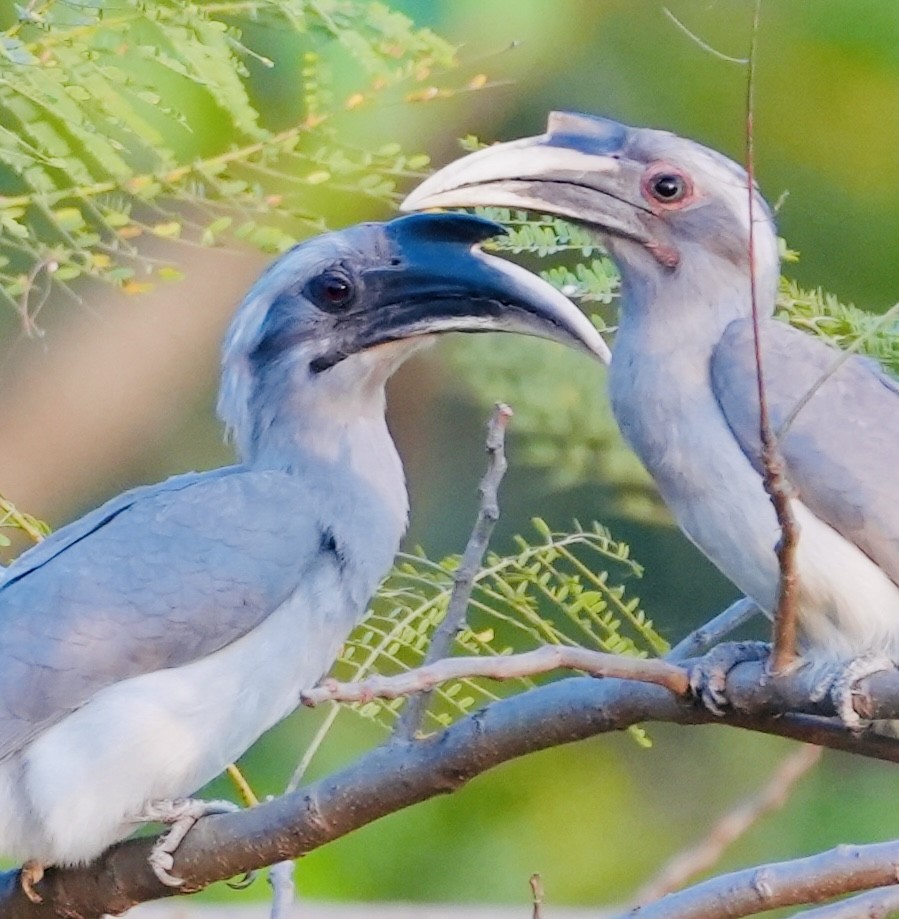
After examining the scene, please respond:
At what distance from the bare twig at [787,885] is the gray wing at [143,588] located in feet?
3.15

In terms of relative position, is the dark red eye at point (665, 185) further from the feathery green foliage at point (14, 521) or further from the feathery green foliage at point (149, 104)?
the feathery green foliage at point (14, 521)

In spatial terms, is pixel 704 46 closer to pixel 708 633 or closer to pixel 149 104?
pixel 708 633

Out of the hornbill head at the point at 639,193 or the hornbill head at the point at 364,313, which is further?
the hornbill head at the point at 364,313

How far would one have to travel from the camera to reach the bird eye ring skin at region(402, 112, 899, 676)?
2725 millimetres

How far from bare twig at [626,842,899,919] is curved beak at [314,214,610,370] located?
1.05 metres

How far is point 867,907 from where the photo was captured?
2.32 meters

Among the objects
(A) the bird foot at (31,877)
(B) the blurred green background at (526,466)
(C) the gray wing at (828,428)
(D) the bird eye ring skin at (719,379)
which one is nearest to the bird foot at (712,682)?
(D) the bird eye ring skin at (719,379)

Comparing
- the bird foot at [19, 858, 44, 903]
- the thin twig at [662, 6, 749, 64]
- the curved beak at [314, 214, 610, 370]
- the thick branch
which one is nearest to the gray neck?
the curved beak at [314, 214, 610, 370]

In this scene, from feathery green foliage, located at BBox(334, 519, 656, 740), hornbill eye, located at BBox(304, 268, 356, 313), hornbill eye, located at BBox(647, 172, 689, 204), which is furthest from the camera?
hornbill eye, located at BBox(304, 268, 356, 313)

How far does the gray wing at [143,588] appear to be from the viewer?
9.78 feet

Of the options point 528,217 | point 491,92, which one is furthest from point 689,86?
point 528,217

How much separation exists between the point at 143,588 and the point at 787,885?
1160 millimetres

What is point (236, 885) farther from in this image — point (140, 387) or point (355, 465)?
point (140, 387)

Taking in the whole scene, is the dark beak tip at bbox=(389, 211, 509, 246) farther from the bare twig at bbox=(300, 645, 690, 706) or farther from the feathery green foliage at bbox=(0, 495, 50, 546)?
the bare twig at bbox=(300, 645, 690, 706)
